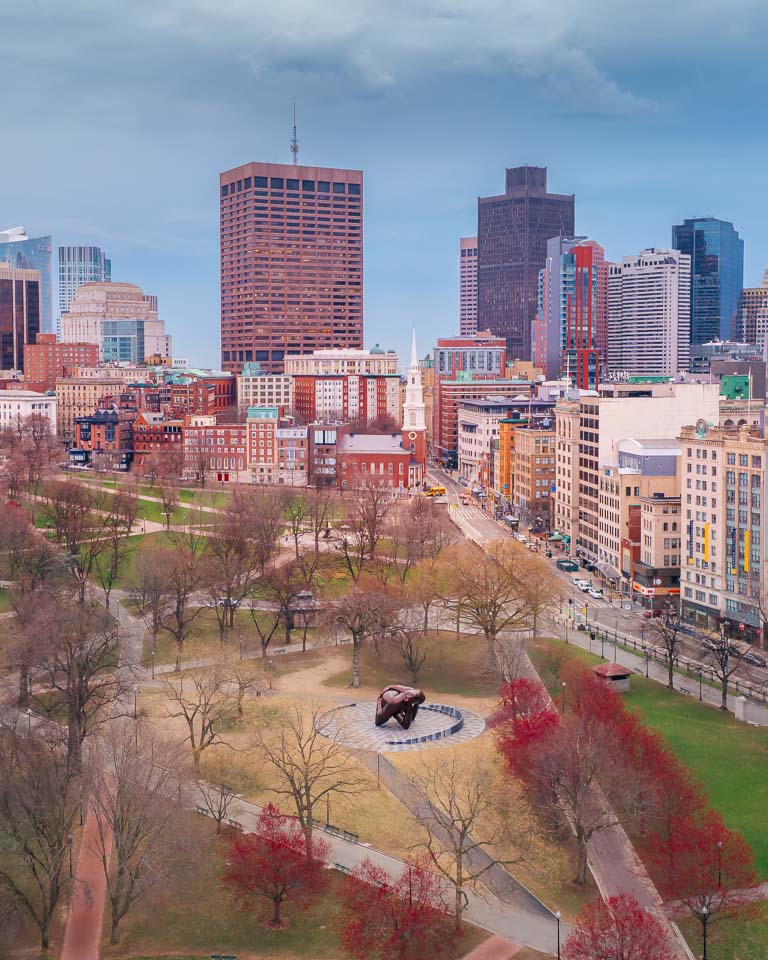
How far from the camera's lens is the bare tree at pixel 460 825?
45781 mm

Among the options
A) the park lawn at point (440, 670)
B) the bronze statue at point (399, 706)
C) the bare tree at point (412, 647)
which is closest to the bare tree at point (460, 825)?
the bronze statue at point (399, 706)

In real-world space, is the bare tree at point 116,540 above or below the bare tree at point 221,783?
above

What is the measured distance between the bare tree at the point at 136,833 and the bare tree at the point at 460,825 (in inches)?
411

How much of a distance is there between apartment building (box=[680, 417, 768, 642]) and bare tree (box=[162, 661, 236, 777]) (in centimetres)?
4114

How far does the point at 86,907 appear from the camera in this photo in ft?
155

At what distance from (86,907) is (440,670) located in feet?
116

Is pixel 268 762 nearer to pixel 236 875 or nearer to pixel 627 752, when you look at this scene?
pixel 236 875

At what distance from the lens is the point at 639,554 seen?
103500 mm

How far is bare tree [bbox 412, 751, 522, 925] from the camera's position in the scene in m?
45.8

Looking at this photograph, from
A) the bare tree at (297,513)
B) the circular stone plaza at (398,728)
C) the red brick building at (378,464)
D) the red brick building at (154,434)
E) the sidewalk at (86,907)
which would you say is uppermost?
the red brick building at (154,434)

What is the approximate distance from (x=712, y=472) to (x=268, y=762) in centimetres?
4800

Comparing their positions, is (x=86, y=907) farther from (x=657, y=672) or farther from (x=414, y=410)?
(x=414, y=410)

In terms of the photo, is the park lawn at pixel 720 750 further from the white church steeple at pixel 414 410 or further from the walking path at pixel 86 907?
the white church steeple at pixel 414 410

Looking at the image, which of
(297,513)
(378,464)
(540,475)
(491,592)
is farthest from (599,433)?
(378,464)
